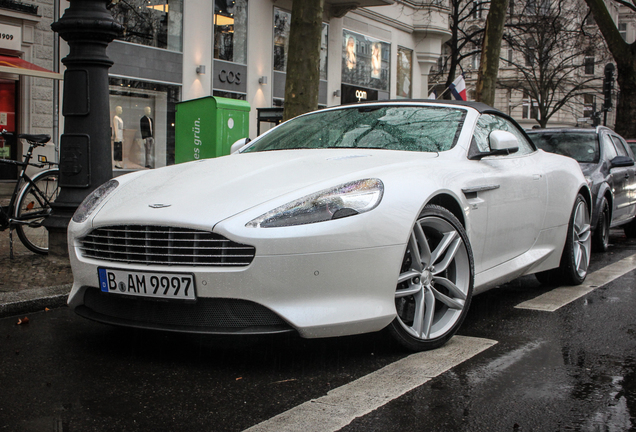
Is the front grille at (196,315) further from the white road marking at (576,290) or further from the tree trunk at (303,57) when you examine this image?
the tree trunk at (303,57)

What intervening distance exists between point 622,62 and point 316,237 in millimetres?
22949

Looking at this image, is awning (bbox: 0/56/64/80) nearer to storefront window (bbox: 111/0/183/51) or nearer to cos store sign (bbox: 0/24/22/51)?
cos store sign (bbox: 0/24/22/51)

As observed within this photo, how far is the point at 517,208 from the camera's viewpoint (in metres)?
4.66

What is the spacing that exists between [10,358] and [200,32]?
16.7m

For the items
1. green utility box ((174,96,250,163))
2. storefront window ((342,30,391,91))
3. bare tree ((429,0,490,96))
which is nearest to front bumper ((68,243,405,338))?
green utility box ((174,96,250,163))

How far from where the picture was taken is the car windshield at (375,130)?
14.5 feet

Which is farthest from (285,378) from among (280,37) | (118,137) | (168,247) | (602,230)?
(280,37)

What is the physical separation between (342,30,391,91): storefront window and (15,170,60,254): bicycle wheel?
1904 centimetres

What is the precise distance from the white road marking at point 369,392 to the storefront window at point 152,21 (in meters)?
15.1

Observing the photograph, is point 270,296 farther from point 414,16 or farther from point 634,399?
point 414,16

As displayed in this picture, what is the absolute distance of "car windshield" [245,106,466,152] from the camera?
443 centimetres

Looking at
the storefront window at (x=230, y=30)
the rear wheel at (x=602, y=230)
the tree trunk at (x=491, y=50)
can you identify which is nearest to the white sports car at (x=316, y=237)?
the rear wheel at (x=602, y=230)

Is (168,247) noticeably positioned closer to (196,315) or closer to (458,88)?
(196,315)

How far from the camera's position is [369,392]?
299 centimetres
